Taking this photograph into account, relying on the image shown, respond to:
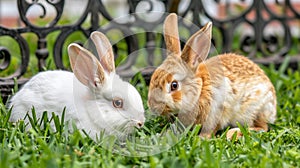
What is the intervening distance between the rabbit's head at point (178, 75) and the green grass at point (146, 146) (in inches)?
5.5

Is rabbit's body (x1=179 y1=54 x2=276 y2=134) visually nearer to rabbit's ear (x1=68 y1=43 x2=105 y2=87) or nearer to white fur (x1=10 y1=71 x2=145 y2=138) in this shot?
white fur (x1=10 y1=71 x2=145 y2=138)

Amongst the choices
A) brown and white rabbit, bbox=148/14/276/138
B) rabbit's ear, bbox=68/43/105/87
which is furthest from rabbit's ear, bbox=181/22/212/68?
rabbit's ear, bbox=68/43/105/87

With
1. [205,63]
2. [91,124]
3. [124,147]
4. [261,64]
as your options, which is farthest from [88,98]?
[261,64]

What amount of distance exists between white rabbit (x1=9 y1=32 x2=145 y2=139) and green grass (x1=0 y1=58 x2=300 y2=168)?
0.26 feet

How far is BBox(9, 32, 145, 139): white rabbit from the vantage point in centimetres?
295

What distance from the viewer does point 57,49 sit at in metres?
4.12

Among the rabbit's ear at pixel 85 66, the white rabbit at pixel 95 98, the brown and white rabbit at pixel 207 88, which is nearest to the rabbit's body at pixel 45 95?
the white rabbit at pixel 95 98

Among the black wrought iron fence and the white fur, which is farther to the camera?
the black wrought iron fence

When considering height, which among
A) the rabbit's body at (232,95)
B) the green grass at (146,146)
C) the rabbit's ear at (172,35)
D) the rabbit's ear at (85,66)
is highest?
the rabbit's ear at (172,35)

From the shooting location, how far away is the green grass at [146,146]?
102 inches

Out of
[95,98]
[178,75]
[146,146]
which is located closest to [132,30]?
[178,75]

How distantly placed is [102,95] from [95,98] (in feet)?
0.14

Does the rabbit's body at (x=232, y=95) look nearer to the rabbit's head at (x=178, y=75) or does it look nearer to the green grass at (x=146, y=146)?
the rabbit's head at (x=178, y=75)

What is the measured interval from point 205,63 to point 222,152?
2.20 ft
